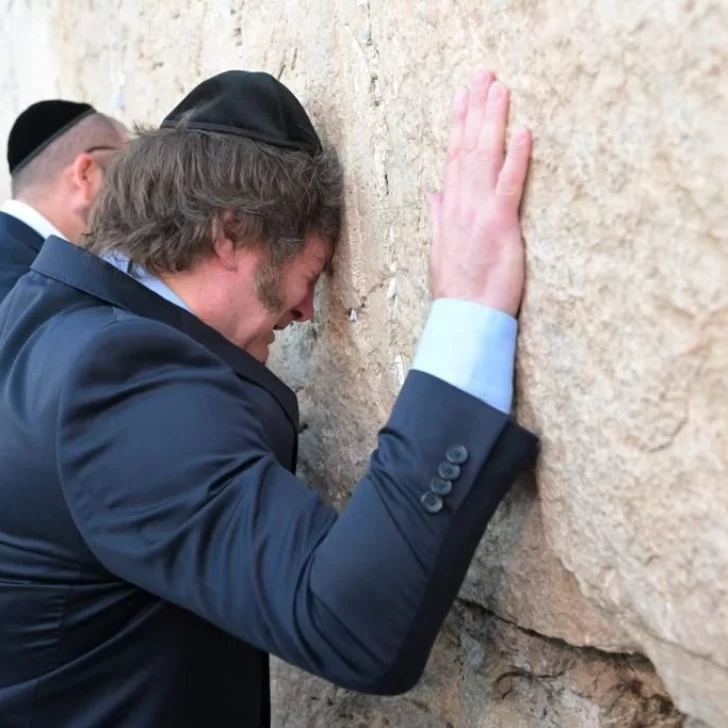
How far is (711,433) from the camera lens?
2.08 feet

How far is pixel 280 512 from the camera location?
0.76 m

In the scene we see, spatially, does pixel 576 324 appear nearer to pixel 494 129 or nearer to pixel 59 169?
pixel 494 129

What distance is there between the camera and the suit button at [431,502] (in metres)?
0.74

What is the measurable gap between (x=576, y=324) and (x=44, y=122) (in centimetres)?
154

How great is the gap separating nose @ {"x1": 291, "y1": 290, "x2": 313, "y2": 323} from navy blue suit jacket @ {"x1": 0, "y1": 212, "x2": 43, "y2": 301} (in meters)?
0.82

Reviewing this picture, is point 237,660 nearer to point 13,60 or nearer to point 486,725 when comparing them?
point 486,725

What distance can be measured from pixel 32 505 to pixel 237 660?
0.31 metres

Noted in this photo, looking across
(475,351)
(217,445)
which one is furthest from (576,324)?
(217,445)

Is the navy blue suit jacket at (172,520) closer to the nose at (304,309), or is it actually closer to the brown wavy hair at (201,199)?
the brown wavy hair at (201,199)

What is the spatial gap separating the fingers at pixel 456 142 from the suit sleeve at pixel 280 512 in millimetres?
179

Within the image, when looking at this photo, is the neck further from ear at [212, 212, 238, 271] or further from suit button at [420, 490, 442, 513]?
suit button at [420, 490, 442, 513]

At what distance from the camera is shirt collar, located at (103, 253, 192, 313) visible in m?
1.01

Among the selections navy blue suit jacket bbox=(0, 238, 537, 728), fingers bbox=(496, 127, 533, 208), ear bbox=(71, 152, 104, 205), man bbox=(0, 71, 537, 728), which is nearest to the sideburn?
man bbox=(0, 71, 537, 728)

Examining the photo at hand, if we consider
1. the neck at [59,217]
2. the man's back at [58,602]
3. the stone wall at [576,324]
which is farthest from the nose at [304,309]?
the neck at [59,217]
